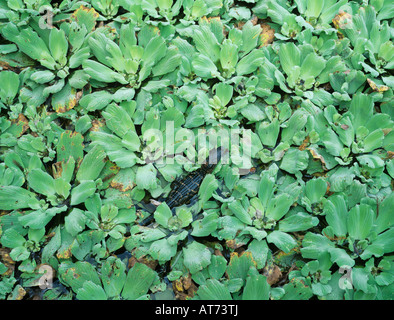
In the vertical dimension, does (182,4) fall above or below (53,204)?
above

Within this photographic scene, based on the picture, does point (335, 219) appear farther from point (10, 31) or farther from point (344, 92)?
point (10, 31)

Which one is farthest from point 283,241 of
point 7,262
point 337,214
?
point 7,262

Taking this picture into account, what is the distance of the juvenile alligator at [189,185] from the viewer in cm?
145

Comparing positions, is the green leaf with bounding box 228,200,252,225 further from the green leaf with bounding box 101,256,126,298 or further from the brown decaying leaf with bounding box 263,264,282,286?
the green leaf with bounding box 101,256,126,298

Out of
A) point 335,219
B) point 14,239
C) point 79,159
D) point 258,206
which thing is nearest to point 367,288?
point 335,219

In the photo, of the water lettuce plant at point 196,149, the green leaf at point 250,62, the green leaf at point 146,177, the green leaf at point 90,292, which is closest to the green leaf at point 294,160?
the water lettuce plant at point 196,149

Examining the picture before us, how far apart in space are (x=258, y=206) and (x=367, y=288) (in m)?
0.45

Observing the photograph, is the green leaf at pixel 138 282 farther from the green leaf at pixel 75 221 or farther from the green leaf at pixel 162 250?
the green leaf at pixel 75 221

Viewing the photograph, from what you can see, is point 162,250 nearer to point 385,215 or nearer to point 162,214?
A: point 162,214

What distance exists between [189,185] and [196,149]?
0.48ft

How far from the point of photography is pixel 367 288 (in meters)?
1.25

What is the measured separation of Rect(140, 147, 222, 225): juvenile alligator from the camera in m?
1.45

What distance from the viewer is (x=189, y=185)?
57.7 inches

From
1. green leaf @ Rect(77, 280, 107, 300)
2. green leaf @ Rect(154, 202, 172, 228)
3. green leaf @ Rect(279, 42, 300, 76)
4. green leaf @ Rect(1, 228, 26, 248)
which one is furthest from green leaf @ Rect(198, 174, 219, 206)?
green leaf @ Rect(1, 228, 26, 248)
